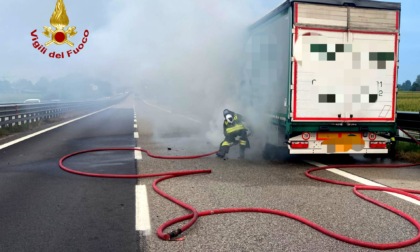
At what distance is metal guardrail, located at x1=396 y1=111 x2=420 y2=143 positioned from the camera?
9.51 metres

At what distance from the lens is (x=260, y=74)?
31.3 ft

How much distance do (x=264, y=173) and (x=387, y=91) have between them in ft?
9.75

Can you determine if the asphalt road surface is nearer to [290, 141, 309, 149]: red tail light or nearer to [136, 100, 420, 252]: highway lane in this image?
[136, 100, 420, 252]: highway lane

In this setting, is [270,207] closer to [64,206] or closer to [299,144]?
[64,206]

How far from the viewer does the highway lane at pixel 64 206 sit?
393 centimetres

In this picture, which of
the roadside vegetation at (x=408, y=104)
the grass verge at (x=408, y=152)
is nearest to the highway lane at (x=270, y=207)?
the grass verge at (x=408, y=152)

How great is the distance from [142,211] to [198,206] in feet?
2.26

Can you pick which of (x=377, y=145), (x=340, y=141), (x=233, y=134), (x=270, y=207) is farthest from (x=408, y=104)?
(x=270, y=207)

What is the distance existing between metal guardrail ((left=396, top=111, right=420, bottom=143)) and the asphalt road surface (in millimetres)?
1193

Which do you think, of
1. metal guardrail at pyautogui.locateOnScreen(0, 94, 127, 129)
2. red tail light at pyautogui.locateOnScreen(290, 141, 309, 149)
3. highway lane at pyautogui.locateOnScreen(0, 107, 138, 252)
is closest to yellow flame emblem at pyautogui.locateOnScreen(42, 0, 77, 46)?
metal guardrail at pyautogui.locateOnScreen(0, 94, 127, 129)

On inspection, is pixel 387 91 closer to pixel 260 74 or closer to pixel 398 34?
pixel 398 34

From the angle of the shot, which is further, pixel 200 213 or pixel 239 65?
pixel 239 65

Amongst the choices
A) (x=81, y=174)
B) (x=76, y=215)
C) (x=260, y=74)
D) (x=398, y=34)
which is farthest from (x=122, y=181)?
(x=398, y=34)

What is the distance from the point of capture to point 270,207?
200 inches
